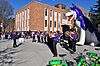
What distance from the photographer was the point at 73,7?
1345 centimetres

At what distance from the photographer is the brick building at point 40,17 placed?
4634cm

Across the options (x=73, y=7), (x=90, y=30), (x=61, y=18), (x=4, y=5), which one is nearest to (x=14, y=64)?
(x=73, y=7)

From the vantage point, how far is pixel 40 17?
46875 millimetres

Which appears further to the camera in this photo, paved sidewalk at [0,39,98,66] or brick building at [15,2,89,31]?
brick building at [15,2,89,31]

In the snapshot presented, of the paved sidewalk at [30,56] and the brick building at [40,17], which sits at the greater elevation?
the brick building at [40,17]

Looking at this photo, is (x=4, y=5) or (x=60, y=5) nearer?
(x=4, y=5)

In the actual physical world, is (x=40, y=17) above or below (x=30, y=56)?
above

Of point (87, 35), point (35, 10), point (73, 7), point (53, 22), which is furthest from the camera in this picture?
point (53, 22)

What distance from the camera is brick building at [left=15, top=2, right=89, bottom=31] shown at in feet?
152

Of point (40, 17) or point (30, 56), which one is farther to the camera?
point (40, 17)

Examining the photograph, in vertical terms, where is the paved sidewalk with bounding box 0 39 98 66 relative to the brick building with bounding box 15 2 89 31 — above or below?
below

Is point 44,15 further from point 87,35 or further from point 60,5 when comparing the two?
point 87,35

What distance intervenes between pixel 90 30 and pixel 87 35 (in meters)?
0.62

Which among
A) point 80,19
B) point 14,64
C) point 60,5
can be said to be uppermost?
point 60,5
